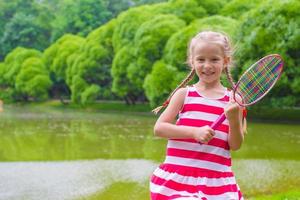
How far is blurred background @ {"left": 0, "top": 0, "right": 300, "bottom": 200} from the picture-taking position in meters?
10.8

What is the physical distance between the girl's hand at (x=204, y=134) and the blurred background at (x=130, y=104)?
26.2 inches

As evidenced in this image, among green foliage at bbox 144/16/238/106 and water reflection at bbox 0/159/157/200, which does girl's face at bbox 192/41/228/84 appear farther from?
green foliage at bbox 144/16/238/106

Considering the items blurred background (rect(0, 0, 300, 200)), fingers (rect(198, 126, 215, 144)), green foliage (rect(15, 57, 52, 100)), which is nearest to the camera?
fingers (rect(198, 126, 215, 144))

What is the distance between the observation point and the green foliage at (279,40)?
24922mm

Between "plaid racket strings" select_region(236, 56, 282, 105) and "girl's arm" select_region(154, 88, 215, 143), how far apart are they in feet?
1.19

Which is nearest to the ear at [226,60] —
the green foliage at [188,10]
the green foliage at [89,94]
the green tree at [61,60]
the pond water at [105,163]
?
the pond water at [105,163]

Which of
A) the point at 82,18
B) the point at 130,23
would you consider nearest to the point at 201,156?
the point at 130,23

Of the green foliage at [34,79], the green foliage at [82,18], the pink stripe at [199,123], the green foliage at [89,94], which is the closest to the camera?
the pink stripe at [199,123]

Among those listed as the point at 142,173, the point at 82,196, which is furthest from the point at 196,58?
the point at 142,173

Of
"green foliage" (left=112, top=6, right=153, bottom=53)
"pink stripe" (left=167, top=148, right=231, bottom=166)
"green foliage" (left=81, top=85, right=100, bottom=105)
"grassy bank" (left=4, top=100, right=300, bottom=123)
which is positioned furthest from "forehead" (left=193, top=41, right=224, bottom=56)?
"green foliage" (left=81, top=85, right=100, bottom=105)

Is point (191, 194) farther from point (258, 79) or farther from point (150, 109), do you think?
point (150, 109)

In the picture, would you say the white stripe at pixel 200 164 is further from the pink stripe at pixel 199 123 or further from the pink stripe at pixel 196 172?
the pink stripe at pixel 199 123

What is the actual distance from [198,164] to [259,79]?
0.67 meters

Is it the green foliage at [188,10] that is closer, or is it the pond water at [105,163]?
the pond water at [105,163]
